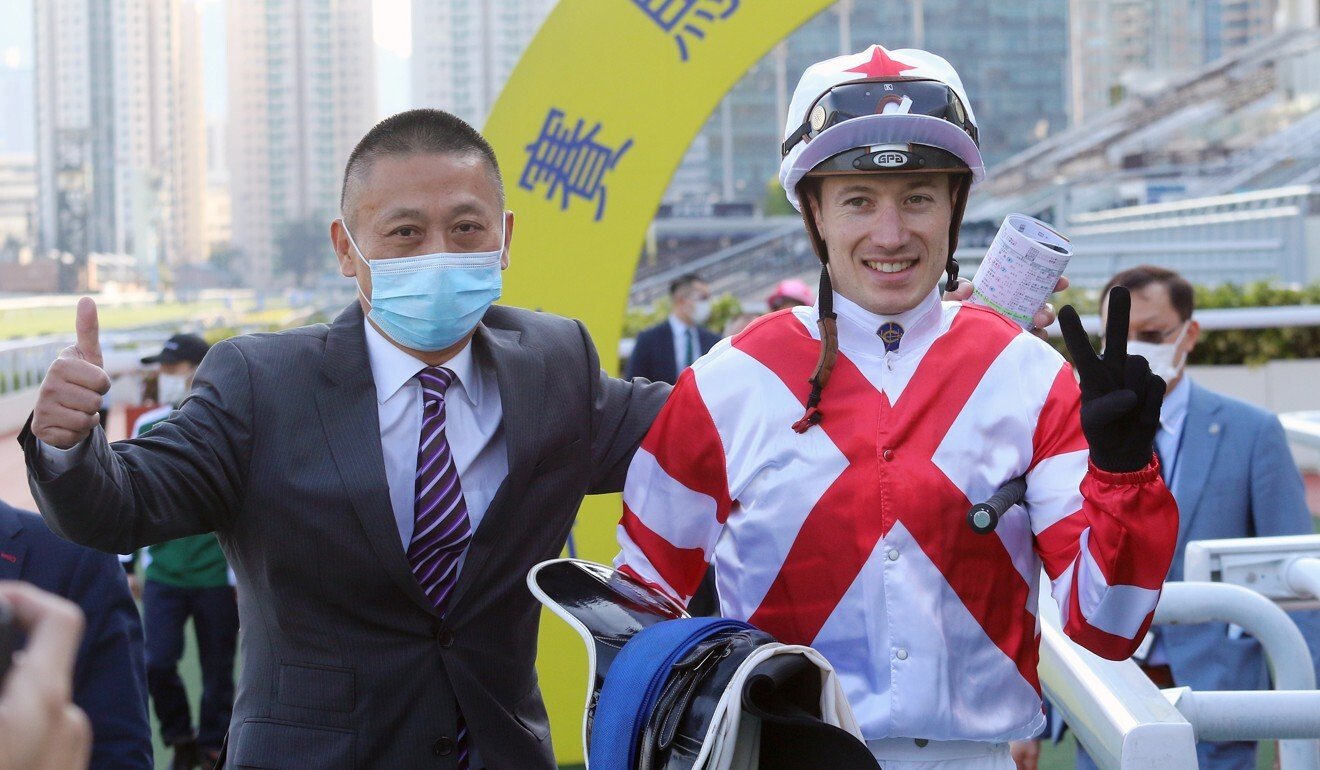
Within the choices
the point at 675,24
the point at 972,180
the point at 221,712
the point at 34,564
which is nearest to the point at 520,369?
the point at 972,180

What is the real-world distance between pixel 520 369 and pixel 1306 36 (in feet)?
141

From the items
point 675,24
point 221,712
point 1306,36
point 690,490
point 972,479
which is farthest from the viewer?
point 1306,36

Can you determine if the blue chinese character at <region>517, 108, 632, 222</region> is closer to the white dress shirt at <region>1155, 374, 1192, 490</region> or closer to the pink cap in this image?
the white dress shirt at <region>1155, 374, 1192, 490</region>

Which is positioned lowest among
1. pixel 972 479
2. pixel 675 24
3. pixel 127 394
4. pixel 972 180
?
pixel 127 394

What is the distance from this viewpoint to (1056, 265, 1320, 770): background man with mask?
126 inches

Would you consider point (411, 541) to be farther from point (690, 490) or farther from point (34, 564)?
point (34, 564)

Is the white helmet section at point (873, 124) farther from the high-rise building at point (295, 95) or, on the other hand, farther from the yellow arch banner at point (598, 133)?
the high-rise building at point (295, 95)

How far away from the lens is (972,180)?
1.96m

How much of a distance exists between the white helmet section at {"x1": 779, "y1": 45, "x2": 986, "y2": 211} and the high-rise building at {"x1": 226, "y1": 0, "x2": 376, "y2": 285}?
52.7 metres

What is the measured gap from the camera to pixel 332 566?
203cm

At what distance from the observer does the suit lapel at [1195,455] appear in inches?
130

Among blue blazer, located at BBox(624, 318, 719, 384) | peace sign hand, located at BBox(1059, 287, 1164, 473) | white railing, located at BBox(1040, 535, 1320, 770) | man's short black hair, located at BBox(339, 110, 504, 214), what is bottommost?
blue blazer, located at BBox(624, 318, 719, 384)

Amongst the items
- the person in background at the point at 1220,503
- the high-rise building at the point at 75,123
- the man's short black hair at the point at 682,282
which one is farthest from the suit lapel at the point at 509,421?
the high-rise building at the point at 75,123

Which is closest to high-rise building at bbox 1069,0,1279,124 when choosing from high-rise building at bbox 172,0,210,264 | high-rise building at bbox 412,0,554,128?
high-rise building at bbox 412,0,554,128
